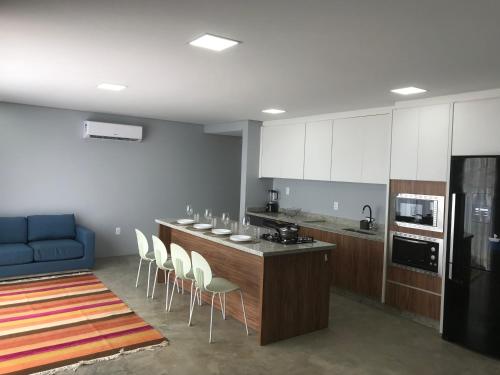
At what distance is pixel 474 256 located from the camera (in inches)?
148

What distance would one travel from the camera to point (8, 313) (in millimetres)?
4320

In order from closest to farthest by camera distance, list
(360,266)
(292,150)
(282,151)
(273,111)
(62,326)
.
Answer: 1. (62,326)
2. (360,266)
3. (273,111)
4. (292,150)
5. (282,151)

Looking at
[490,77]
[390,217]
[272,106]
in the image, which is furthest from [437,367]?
[272,106]

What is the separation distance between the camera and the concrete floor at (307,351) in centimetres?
330

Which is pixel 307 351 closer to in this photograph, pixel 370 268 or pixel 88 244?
pixel 370 268

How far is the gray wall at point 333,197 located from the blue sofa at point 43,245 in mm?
3351

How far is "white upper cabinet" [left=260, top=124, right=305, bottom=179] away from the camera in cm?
643

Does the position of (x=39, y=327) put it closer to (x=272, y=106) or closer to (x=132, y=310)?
(x=132, y=310)

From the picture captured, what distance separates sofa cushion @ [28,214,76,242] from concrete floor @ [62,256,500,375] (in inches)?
90.1

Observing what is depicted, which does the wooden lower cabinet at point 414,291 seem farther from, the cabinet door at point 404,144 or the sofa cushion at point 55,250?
the sofa cushion at point 55,250

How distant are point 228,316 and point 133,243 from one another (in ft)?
11.4

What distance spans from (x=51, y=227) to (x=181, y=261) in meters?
3.06

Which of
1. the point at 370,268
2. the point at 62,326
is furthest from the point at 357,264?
the point at 62,326

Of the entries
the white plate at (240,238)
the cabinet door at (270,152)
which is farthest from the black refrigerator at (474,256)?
the cabinet door at (270,152)
